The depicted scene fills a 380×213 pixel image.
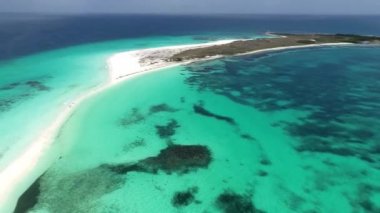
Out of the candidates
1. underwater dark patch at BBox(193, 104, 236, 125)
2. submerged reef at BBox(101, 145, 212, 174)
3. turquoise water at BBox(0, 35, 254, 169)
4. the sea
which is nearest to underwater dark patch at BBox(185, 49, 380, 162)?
the sea

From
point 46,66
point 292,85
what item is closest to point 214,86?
point 292,85

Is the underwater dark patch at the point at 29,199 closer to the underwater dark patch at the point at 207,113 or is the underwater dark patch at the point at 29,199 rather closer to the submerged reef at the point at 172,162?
the submerged reef at the point at 172,162

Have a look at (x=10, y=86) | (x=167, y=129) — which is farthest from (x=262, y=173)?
(x=10, y=86)

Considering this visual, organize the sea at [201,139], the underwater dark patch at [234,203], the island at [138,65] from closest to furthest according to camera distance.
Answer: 1. the underwater dark patch at [234,203]
2. the sea at [201,139]
3. the island at [138,65]

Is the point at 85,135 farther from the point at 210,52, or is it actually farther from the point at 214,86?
the point at 210,52

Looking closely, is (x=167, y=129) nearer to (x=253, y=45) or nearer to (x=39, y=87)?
(x=39, y=87)

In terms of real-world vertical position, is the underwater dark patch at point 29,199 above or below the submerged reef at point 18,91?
below

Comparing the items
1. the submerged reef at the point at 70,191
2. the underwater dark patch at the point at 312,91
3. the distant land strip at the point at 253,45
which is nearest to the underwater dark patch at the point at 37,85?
the underwater dark patch at the point at 312,91
